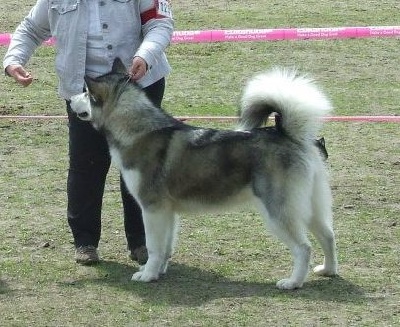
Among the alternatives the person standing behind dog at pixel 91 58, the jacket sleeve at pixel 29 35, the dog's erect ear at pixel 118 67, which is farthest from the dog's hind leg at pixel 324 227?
the jacket sleeve at pixel 29 35

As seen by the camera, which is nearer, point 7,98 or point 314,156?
point 314,156

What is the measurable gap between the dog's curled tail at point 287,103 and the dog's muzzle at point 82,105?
33.3 inches

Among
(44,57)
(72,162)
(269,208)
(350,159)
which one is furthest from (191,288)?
(44,57)

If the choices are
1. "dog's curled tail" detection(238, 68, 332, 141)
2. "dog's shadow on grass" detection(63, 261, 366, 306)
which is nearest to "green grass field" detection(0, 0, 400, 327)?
"dog's shadow on grass" detection(63, 261, 366, 306)

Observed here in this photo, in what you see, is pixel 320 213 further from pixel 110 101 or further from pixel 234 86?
pixel 234 86

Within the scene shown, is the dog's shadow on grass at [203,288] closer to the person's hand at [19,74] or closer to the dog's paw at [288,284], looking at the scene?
the dog's paw at [288,284]

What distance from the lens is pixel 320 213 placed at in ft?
19.0

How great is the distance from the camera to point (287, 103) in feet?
18.5

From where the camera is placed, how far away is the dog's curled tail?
5609 millimetres

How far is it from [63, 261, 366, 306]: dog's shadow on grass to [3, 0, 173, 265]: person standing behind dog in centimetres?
31

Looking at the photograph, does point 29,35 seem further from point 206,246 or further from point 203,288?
point 203,288

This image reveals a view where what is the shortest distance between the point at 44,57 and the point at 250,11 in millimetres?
3919

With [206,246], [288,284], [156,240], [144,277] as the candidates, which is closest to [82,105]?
[156,240]

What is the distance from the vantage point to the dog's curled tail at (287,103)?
5.61 metres
